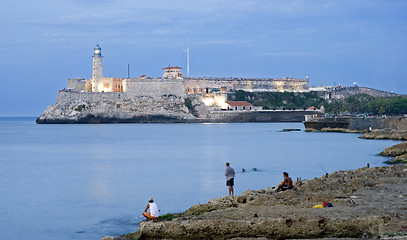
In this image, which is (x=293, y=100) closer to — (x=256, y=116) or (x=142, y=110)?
Result: (x=256, y=116)

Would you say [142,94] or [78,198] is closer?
[78,198]

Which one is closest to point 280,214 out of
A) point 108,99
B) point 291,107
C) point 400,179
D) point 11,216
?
point 400,179

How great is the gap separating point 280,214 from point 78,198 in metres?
7.57

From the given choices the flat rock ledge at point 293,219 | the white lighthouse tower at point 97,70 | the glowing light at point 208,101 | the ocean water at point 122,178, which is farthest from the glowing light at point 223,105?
the flat rock ledge at point 293,219

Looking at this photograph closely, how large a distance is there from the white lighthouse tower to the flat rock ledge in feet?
221

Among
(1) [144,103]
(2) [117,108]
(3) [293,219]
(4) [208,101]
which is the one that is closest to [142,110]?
(1) [144,103]

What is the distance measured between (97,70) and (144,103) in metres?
7.56

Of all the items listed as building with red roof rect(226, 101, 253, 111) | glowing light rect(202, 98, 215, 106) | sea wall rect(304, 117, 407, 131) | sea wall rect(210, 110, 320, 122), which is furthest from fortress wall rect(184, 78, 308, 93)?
sea wall rect(304, 117, 407, 131)

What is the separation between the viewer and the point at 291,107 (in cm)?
8806

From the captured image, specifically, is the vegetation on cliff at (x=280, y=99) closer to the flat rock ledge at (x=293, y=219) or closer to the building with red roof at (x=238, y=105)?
the building with red roof at (x=238, y=105)

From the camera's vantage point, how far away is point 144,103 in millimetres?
76625

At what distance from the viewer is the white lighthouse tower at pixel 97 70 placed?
2968 inches

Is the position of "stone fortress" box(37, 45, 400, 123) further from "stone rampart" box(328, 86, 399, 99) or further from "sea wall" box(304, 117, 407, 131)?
"sea wall" box(304, 117, 407, 131)

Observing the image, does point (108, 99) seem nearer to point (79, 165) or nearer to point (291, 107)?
point (291, 107)
